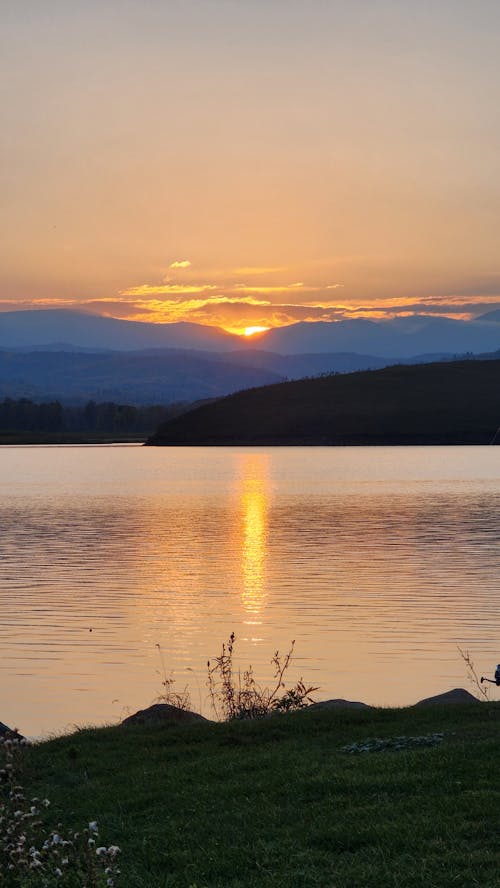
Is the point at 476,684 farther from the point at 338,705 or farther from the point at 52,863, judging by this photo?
the point at 52,863

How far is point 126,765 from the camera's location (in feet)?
59.7

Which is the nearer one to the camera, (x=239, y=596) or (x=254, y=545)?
(x=239, y=596)

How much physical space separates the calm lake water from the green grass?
670 centimetres

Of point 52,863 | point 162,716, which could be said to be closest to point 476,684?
point 162,716

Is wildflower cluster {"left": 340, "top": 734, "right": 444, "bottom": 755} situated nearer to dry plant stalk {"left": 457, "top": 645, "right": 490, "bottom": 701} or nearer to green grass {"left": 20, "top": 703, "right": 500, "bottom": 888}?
green grass {"left": 20, "top": 703, "right": 500, "bottom": 888}

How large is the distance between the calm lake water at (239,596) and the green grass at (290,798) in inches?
264

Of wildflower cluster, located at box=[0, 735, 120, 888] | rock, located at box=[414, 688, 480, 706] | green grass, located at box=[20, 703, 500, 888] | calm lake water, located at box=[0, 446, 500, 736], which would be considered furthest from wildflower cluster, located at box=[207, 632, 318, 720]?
wildflower cluster, located at box=[0, 735, 120, 888]

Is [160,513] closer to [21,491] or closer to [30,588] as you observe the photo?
[21,491]

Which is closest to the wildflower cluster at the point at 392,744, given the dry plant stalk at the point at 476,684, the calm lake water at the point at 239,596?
the dry plant stalk at the point at 476,684

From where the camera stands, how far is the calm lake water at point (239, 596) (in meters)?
29.4

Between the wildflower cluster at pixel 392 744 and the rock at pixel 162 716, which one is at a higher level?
the wildflower cluster at pixel 392 744

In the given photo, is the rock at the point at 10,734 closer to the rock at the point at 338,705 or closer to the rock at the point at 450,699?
the rock at the point at 338,705

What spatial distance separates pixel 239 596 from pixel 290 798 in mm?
30799

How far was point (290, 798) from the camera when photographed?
49.3 ft
